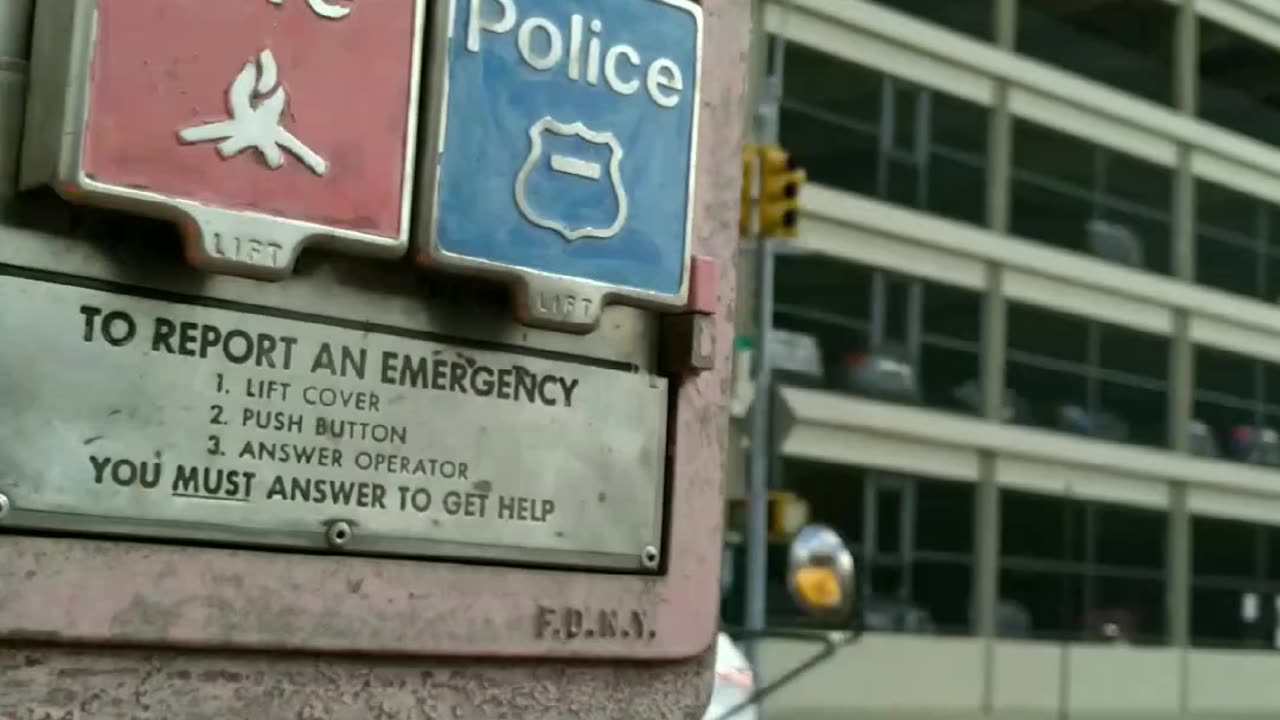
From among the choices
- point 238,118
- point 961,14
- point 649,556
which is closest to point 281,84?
point 238,118

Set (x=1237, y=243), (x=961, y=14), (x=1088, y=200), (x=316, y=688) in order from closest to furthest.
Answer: (x=316, y=688) < (x=961, y=14) < (x=1088, y=200) < (x=1237, y=243)

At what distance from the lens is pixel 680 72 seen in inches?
79.1

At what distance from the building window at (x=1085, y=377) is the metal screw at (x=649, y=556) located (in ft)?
63.5

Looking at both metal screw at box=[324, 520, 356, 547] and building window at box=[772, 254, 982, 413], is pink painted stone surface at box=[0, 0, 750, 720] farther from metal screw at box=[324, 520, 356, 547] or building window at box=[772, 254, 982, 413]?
building window at box=[772, 254, 982, 413]

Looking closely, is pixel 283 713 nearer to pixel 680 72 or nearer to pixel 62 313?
pixel 62 313

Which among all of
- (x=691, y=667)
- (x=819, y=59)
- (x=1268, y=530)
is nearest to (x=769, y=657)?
(x=819, y=59)

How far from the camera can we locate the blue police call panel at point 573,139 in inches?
71.8

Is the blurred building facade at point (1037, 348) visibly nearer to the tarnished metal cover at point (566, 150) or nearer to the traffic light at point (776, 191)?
the traffic light at point (776, 191)

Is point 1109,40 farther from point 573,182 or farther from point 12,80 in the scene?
point 12,80

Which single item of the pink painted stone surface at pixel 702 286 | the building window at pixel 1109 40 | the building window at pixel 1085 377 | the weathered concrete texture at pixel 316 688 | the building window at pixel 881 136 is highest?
the building window at pixel 1109 40

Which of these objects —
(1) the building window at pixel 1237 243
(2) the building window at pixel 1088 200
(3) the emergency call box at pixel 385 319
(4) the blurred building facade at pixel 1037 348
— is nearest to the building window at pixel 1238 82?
(4) the blurred building facade at pixel 1037 348

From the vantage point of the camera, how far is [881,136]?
64.7 feet

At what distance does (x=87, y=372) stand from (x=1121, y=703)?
2155 centimetres

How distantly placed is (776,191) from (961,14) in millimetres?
9275
